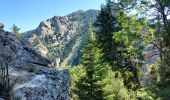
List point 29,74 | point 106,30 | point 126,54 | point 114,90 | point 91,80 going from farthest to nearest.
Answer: point 106,30, point 126,54, point 114,90, point 91,80, point 29,74

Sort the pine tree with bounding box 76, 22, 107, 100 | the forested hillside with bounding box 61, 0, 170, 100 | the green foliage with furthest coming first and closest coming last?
the pine tree with bounding box 76, 22, 107, 100 → the green foliage → the forested hillside with bounding box 61, 0, 170, 100

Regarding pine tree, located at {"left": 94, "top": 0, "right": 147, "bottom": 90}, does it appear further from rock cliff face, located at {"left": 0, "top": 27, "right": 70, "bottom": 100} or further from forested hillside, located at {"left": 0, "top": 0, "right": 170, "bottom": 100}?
rock cliff face, located at {"left": 0, "top": 27, "right": 70, "bottom": 100}

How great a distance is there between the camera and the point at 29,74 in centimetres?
1537

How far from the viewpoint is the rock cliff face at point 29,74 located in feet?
44.0

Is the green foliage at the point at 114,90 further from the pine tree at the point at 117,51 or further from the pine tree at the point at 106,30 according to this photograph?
the pine tree at the point at 106,30

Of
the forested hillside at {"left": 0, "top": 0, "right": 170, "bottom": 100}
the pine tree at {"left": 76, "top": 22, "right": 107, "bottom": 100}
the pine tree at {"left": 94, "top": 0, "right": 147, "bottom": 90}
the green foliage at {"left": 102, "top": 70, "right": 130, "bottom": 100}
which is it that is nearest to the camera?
the forested hillside at {"left": 0, "top": 0, "right": 170, "bottom": 100}

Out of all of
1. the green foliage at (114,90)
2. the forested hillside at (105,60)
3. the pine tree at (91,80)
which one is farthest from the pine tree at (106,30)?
the green foliage at (114,90)

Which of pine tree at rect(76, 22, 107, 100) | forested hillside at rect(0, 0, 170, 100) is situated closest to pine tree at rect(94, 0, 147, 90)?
forested hillside at rect(0, 0, 170, 100)

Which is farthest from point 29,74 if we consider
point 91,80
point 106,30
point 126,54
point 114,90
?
point 106,30

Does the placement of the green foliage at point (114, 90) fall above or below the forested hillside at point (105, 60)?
below

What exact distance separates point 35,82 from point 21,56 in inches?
139

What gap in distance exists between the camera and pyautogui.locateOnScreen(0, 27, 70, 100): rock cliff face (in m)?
13.4

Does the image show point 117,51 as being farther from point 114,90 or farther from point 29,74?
point 29,74

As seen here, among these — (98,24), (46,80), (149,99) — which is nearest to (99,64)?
(149,99)
